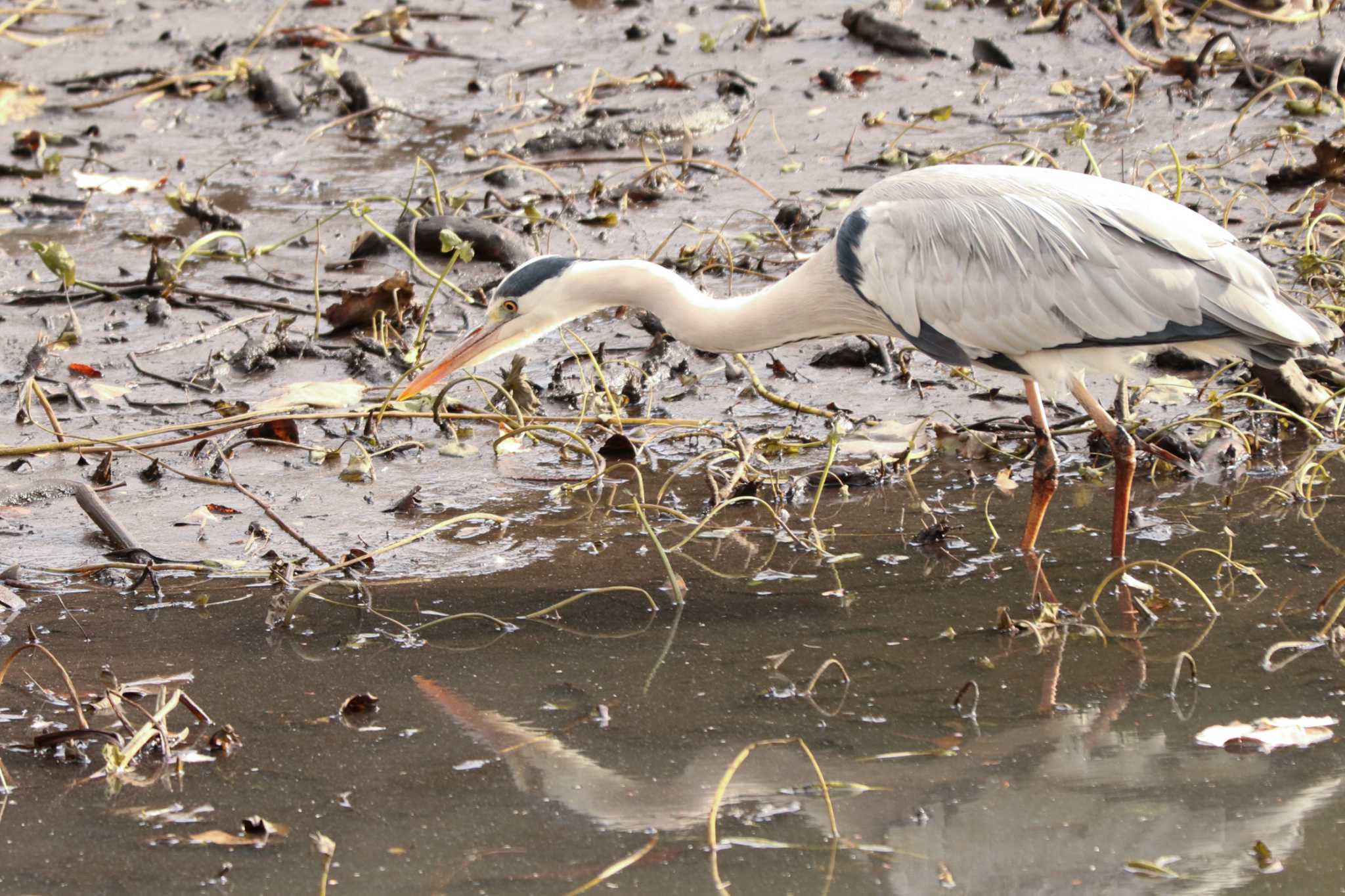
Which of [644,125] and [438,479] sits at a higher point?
[644,125]

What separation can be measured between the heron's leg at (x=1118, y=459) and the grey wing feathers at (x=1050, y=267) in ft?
0.76

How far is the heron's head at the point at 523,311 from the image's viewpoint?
5.02m

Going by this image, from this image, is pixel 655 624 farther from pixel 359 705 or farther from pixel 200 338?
pixel 200 338

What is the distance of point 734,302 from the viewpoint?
5059 millimetres

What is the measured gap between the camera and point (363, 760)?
3529mm

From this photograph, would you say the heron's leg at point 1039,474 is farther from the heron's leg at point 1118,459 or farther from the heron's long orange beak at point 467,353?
the heron's long orange beak at point 467,353

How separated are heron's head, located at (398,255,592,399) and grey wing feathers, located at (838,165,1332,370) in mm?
896

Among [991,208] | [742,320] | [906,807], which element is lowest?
[906,807]

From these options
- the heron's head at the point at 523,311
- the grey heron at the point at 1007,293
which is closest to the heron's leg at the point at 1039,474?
the grey heron at the point at 1007,293

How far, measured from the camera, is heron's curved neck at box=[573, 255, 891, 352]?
4.99 meters

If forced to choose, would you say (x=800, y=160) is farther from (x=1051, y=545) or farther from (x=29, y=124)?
(x=29, y=124)

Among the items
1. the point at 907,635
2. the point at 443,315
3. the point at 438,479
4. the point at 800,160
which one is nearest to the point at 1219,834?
the point at 907,635

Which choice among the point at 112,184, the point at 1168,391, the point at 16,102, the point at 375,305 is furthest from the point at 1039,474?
the point at 16,102

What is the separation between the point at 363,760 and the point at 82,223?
519cm
